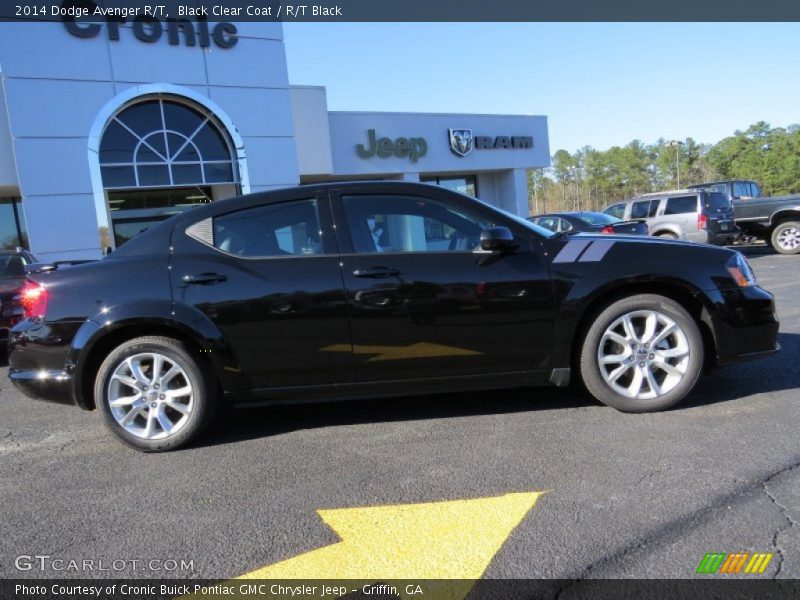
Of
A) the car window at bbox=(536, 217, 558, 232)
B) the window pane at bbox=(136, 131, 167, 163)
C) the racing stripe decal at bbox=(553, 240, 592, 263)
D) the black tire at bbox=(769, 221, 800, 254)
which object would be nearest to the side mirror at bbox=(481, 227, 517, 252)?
the racing stripe decal at bbox=(553, 240, 592, 263)

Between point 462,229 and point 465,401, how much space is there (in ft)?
4.38

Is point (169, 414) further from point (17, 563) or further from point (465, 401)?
point (465, 401)

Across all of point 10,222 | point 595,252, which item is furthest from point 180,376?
point 10,222

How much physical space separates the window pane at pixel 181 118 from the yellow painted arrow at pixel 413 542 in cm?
1484

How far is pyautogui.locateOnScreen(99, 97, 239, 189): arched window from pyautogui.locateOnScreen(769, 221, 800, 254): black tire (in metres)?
14.2

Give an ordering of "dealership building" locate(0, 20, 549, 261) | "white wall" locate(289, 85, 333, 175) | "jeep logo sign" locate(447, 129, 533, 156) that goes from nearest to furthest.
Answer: "dealership building" locate(0, 20, 549, 261) < "white wall" locate(289, 85, 333, 175) < "jeep logo sign" locate(447, 129, 533, 156)

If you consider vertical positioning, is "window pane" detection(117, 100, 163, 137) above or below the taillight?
above

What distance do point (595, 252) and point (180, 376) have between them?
9.24ft

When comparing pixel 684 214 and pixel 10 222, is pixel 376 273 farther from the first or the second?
pixel 10 222

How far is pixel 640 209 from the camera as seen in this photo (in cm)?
1570

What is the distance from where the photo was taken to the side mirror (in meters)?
3.56

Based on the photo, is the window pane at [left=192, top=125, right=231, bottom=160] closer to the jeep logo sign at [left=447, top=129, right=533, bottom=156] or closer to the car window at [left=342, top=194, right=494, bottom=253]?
the jeep logo sign at [left=447, top=129, right=533, bottom=156]

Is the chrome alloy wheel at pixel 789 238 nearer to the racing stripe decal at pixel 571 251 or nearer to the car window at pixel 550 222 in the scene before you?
the car window at pixel 550 222

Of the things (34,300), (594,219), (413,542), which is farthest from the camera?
(594,219)
